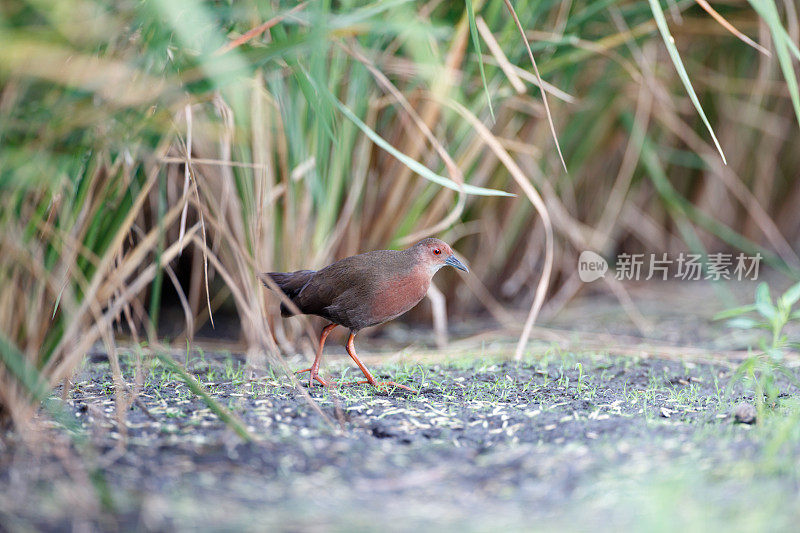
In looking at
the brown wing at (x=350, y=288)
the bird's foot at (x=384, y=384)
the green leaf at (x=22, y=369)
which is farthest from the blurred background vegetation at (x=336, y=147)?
the bird's foot at (x=384, y=384)

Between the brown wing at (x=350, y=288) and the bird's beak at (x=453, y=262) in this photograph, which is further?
the bird's beak at (x=453, y=262)

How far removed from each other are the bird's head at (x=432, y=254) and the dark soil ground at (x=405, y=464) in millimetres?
390

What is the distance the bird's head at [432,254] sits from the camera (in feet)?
7.88

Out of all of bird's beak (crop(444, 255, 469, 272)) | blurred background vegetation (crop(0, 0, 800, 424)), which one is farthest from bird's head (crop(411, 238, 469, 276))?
blurred background vegetation (crop(0, 0, 800, 424))

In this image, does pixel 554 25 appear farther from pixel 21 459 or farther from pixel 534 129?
pixel 21 459

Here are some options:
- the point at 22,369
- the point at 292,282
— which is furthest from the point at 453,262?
the point at 22,369

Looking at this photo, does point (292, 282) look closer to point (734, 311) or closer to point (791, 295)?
point (734, 311)

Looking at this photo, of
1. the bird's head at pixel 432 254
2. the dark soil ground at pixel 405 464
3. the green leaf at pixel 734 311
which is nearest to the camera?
the dark soil ground at pixel 405 464

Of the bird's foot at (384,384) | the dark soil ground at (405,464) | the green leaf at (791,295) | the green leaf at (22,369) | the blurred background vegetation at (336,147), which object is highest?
the blurred background vegetation at (336,147)

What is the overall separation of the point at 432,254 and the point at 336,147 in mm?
498

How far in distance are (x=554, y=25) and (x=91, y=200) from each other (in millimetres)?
Answer: 2124

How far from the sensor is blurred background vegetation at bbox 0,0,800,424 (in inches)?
71.1

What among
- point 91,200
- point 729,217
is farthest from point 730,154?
point 91,200

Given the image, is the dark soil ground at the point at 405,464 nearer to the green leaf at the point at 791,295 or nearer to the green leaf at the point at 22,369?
the green leaf at the point at 22,369
